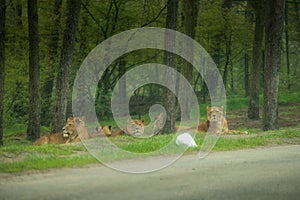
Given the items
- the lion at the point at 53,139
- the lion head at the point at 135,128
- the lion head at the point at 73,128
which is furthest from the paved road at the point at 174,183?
the lion head at the point at 135,128

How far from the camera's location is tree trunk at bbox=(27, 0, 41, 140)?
21889mm

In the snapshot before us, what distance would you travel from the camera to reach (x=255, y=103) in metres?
30.6

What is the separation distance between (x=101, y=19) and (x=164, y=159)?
67.6ft

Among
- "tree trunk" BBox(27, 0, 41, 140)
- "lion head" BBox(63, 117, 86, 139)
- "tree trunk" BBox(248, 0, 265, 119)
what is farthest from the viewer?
"tree trunk" BBox(248, 0, 265, 119)

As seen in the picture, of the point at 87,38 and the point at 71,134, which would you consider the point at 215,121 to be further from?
the point at 87,38

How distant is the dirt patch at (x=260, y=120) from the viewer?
28.1 m

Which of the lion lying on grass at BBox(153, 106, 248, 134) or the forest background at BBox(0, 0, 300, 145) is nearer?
the lion lying on grass at BBox(153, 106, 248, 134)

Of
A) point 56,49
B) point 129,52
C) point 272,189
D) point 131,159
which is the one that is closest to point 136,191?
point 272,189

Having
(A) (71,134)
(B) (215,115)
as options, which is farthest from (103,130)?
(B) (215,115)

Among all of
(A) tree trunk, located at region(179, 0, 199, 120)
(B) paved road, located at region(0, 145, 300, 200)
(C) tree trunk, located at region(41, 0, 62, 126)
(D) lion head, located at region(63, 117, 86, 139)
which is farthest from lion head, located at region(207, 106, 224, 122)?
(C) tree trunk, located at region(41, 0, 62, 126)

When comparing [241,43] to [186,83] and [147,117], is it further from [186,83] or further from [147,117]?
[186,83]

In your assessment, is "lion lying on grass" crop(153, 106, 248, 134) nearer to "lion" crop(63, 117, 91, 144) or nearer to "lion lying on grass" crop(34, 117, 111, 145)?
"lion lying on grass" crop(34, 117, 111, 145)

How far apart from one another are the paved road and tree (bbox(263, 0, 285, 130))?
31.5 ft

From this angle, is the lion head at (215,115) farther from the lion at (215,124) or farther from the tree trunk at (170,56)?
the tree trunk at (170,56)
